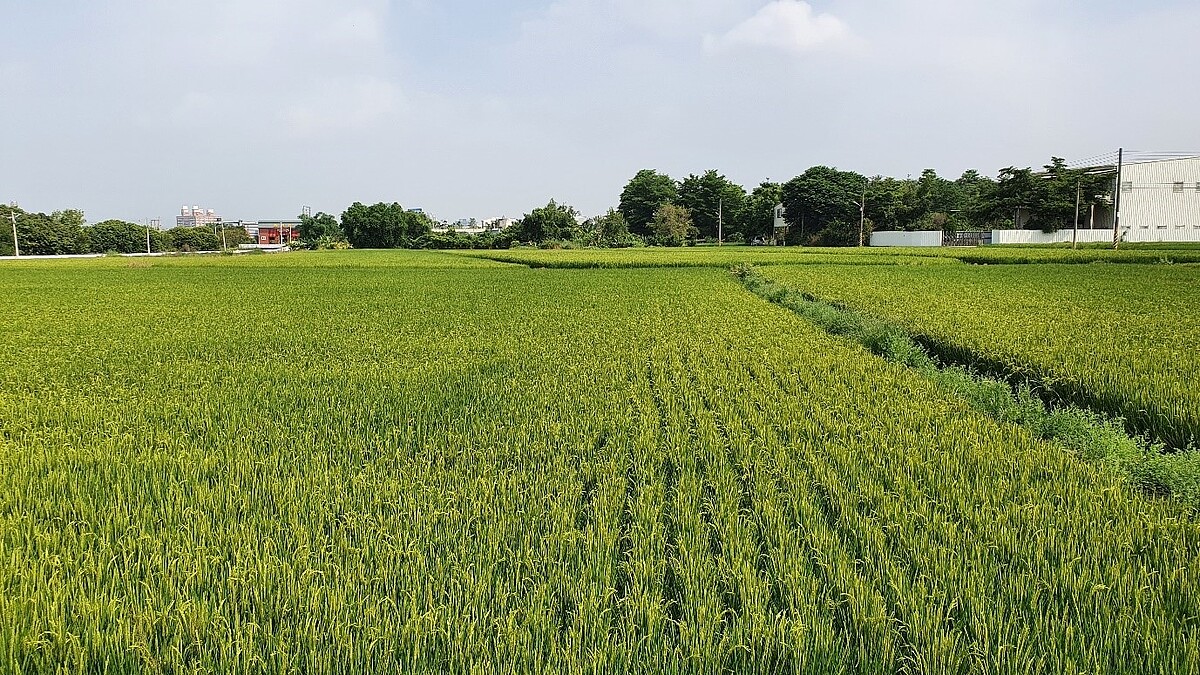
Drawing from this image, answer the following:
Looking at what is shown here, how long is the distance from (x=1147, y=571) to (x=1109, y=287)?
17145 mm

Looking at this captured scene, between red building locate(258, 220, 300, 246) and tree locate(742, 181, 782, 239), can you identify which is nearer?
tree locate(742, 181, 782, 239)

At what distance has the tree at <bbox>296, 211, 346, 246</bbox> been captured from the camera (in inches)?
3529

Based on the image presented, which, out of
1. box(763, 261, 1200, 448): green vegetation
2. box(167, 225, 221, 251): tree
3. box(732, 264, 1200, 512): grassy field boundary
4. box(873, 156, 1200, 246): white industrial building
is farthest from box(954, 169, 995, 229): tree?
box(167, 225, 221, 251): tree

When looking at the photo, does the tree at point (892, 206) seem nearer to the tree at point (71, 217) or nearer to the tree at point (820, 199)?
the tree at point (820, 199)

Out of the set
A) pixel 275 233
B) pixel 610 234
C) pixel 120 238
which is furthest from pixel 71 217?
pixel 610 234

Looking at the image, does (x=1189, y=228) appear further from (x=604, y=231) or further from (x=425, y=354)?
(x=425, y=354)

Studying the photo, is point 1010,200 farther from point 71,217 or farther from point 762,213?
point 71,217

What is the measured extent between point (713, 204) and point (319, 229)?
158ft

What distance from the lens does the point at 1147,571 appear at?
9.29 feet

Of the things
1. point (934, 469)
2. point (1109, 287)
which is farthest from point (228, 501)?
point (1109, 287)

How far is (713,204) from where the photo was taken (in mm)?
89125

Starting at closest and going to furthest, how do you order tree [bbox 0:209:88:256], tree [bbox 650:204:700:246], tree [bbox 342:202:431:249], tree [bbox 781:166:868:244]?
tree [bbox 781:166:868:244], tree [bbox 0:209:88:256], tree [bbox 650:204:700:246], tree [bbox 342:202:431:249]

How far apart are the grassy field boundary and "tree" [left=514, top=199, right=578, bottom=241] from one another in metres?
60.9

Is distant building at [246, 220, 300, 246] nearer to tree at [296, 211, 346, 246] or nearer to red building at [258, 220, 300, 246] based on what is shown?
red building at [258, 220, 300, 246]
